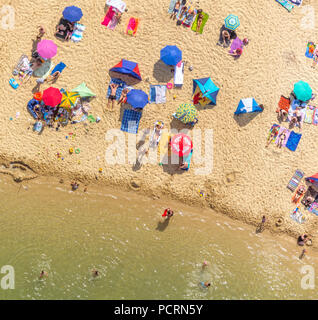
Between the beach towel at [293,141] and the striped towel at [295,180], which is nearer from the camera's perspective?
the striped towel at [295,180]

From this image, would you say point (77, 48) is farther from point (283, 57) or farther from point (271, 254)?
point (271, 254)

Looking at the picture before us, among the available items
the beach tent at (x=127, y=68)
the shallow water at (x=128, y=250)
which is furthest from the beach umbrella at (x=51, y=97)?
the shallow water at (x=128, y=250)

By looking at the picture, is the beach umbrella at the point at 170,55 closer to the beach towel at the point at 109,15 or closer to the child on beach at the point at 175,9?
the child on beach at the point at 175,9

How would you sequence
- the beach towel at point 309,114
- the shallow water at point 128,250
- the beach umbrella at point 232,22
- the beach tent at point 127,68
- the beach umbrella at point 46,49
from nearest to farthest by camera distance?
the beach umbrella at point 46,49
the shallow water at point 128,250
the beach tent at point 127,68
the beach umbrella at point 232,22
the beach towel at point 309,114
